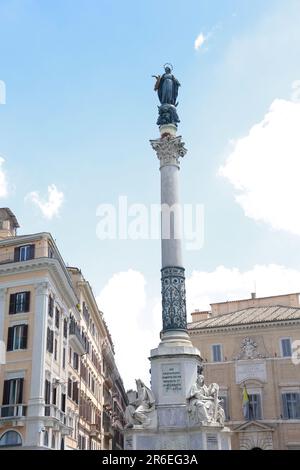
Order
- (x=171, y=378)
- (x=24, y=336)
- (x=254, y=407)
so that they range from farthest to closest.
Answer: (x=254, y=407), (x=24, y=336), (x=171, y=378)

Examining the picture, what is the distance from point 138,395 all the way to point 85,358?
78.0ft

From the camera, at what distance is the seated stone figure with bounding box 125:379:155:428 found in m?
24.2

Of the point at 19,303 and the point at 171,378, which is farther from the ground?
the point at 19,303

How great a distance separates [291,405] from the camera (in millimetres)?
49156

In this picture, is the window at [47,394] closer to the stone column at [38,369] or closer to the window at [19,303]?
→ the stone column at [38,369]

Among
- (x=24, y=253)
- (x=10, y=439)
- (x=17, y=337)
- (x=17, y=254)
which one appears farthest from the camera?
(x=17, y=254)

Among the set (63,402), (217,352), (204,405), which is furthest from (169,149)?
(217,352)

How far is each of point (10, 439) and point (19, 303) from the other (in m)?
7.93

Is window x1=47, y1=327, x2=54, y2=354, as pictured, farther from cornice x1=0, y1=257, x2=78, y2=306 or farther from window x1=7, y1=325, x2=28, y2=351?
cornice x1=0, y1=257, x2=78, y2=306

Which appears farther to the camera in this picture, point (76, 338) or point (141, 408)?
point (76, 338)

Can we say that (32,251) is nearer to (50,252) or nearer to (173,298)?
(50,252)

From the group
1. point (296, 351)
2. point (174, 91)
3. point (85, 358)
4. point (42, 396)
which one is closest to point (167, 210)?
point (174, 91)

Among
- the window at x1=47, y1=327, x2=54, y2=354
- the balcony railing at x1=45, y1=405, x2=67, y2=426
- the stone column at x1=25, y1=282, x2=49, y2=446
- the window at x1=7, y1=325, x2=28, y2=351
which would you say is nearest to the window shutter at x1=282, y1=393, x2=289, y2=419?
the balcony railing at x1=45, y1=405, x2=67, y2=426
